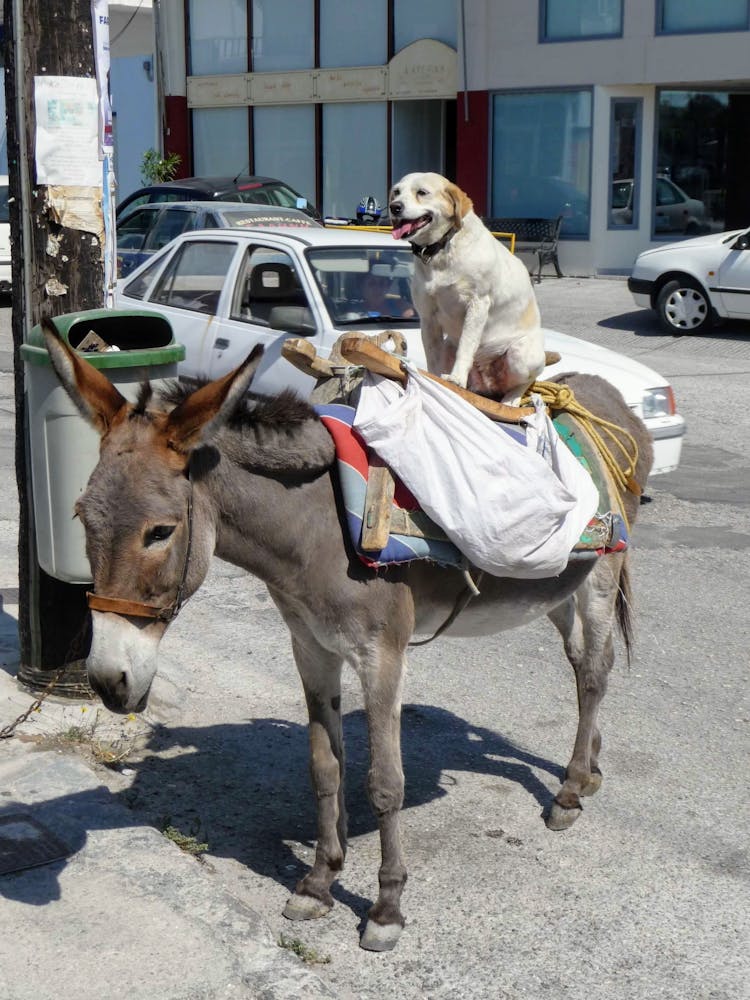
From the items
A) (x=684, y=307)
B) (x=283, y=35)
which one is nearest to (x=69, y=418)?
(x=684, y=307)

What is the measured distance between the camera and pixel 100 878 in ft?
14.2

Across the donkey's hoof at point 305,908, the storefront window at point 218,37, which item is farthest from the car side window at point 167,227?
the storefront window at point 218,37

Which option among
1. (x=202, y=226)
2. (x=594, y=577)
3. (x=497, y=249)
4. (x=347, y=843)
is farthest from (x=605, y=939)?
(x=202, y=226)

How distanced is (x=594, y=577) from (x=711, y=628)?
2.19 metres

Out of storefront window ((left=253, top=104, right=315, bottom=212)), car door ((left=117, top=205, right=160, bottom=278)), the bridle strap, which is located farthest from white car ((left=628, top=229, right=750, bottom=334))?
the bridle strap

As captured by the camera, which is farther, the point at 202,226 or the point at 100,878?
the point at 202,226

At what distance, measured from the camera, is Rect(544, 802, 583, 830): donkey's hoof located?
196 inches

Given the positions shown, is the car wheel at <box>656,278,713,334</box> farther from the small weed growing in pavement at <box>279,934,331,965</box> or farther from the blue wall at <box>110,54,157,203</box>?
the blue wall at <box>110,54,157,203</box>

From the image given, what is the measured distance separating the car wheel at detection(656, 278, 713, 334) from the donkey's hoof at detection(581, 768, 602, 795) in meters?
13.0

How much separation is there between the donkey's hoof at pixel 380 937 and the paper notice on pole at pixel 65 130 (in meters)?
3.41

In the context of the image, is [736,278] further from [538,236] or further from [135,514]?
[135,514]

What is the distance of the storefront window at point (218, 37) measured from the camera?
29.0 metres

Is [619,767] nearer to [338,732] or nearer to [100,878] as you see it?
[338,732]

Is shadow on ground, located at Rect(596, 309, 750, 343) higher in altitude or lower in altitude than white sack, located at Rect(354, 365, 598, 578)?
lower
